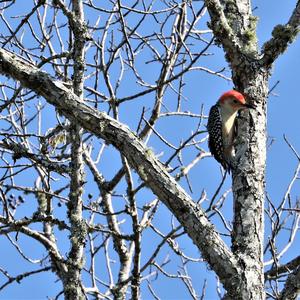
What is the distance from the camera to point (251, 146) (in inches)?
183

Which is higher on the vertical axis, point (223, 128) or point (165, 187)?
point (223, 128)

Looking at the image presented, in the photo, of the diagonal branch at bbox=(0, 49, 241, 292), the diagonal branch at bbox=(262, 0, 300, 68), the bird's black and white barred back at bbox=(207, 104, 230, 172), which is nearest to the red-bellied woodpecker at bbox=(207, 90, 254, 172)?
the bird's black and white barred back at bbox=(207, 104, 230, 172)

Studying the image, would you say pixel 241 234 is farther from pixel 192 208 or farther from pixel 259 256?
pixel 192 208

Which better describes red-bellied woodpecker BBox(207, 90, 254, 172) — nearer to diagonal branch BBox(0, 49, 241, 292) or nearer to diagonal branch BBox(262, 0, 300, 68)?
diagonal branch BBox(262, 0, 300, 68)

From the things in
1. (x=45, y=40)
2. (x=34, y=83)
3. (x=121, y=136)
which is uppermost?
(x=45, y=40)

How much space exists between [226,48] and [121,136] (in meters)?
1.45

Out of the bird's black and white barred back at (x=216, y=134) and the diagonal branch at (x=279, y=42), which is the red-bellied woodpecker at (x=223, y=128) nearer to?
the bird's black and white barred back at (x=216, y=134)

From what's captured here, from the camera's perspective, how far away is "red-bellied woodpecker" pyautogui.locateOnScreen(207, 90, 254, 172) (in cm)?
584

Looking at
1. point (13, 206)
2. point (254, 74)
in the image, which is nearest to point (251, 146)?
point (254, 74)

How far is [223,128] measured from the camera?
6414 millimetres

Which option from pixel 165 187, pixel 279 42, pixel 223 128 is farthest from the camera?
pixel 223 128

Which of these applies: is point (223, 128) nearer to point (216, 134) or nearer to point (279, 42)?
point (216, 134)

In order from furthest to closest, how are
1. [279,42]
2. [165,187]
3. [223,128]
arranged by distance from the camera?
[223,128]
[279,42]
[165,187]

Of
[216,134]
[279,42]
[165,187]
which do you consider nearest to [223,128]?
[216,134]
